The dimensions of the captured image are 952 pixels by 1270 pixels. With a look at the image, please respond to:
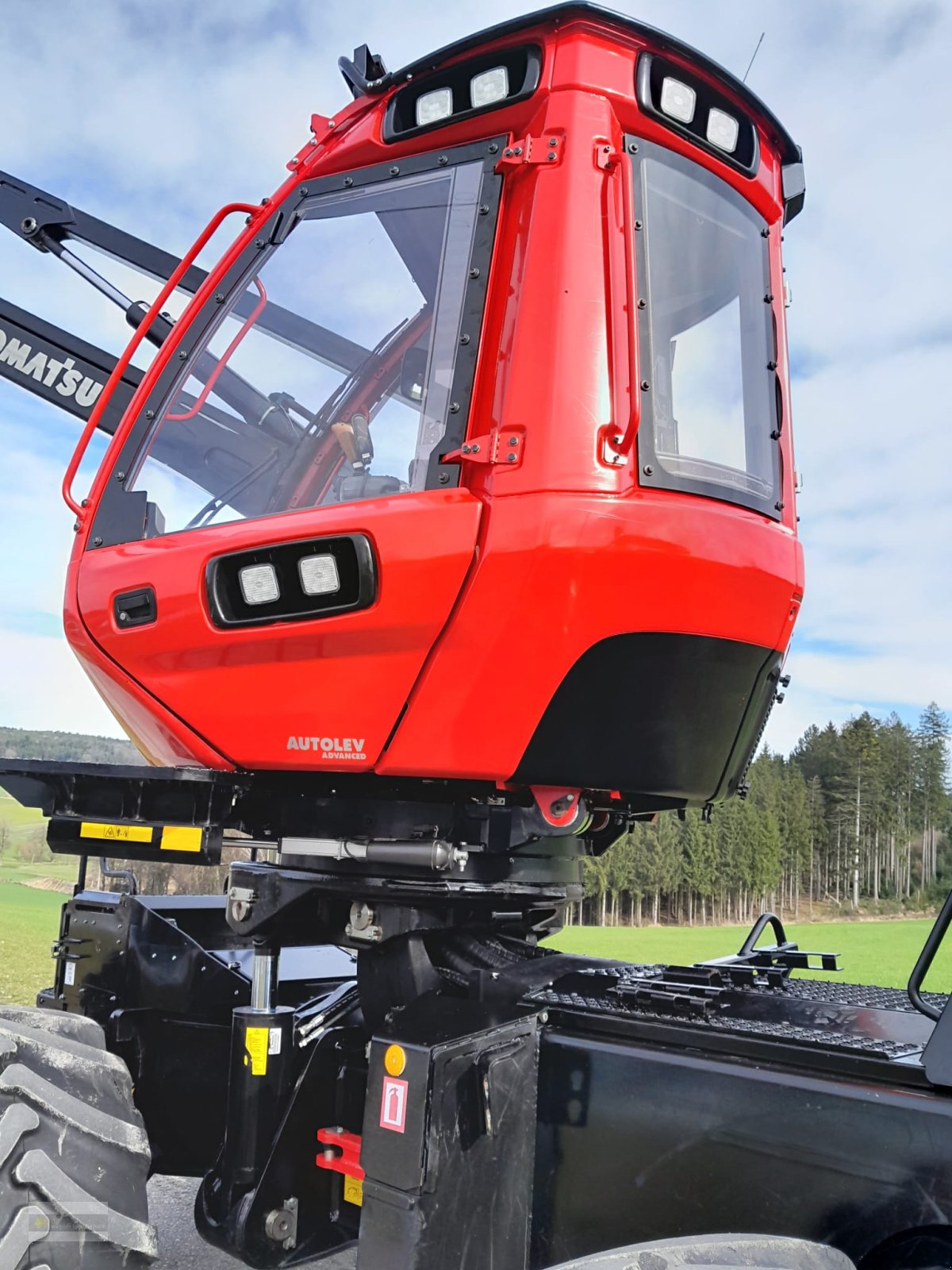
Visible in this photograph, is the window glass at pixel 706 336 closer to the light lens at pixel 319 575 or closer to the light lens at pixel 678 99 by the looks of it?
the light lens at pixel 678 99

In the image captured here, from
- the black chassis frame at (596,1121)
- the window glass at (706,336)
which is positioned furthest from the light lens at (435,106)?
the black chassis frame at (596,1121)

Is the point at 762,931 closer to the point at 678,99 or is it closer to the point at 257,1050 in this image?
the point at 257,1050

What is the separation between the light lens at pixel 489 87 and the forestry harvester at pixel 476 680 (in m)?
0.01

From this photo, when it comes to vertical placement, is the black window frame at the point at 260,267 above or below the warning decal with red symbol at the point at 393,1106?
above

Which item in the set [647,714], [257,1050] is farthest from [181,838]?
[647,714]

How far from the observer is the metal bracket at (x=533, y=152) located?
2752 mm

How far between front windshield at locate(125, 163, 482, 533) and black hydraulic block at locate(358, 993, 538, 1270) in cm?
→ 137

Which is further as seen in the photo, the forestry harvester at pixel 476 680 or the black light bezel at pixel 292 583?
the black light bezel at pixel 292 583

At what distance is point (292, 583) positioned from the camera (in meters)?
2.85

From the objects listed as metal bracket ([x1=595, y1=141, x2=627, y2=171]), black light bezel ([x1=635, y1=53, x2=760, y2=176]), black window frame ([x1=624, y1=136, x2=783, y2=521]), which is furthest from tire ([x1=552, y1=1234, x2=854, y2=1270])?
black light bezel ([x1=635, y1=53, x2=760, y2=176])

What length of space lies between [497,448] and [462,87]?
1047mm

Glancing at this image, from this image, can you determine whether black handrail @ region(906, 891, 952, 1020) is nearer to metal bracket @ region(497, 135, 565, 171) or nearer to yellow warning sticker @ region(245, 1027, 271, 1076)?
yellow warning sticker @ region(245, 1027, 271, 1076)

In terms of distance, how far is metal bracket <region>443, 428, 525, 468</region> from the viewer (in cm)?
263

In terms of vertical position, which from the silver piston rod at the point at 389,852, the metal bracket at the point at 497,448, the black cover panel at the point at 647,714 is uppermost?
the metal bracket at the point at 497,448
